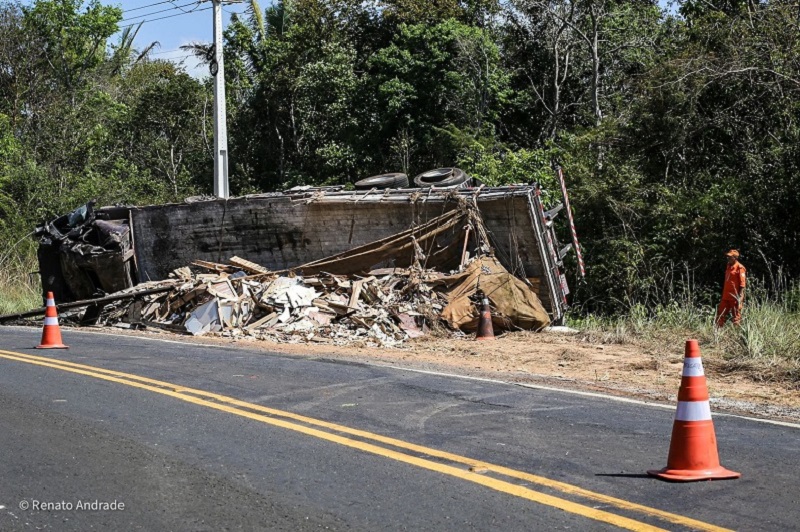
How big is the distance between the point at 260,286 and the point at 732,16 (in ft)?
41.8

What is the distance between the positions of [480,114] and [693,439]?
23.2 meters

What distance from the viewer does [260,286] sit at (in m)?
17.4

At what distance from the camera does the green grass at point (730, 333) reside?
11.1m

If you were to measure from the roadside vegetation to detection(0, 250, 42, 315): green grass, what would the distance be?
0.10 metres

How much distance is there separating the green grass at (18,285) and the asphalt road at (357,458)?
1338cm

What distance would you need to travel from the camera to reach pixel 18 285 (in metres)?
24.7

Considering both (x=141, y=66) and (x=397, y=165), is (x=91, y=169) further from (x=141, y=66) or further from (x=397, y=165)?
(x=141, y=66)

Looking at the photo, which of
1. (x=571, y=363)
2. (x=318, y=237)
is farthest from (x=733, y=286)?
(x=318, y=237)

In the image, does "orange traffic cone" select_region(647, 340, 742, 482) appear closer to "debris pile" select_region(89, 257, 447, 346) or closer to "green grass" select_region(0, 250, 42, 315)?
"debris pile" select_region(89, 257, 447, 346)

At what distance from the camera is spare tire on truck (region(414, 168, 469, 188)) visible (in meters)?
18.2

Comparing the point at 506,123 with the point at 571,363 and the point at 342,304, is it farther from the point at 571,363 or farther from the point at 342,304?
the point at 571,363

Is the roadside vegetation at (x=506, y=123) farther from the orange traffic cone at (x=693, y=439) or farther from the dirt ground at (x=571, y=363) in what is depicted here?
the orange traffic cone at (x=693, y=439)

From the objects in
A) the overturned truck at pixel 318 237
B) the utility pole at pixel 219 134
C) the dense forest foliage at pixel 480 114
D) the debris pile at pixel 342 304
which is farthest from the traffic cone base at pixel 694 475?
the utility pole at pixel 219 134

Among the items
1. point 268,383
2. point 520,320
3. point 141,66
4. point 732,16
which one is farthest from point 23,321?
point 141,66
